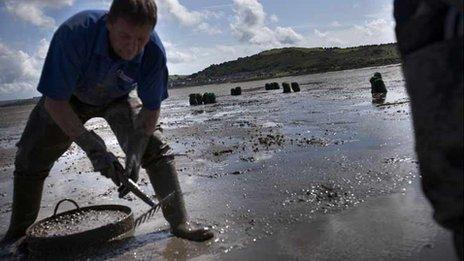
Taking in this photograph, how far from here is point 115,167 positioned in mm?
3629

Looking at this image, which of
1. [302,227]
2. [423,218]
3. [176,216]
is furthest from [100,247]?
[423,218]

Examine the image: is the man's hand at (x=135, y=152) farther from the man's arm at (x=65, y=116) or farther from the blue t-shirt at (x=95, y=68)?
the man's arm at (x=65, y=116)

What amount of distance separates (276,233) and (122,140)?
1465mm

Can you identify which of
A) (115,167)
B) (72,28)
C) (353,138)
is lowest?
(353,138)

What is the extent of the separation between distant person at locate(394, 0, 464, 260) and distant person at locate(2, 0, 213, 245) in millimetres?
2243

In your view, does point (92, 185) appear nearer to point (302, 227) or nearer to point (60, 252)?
point (60, 252)

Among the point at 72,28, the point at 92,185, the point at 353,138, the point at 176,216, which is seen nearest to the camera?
the point at 72,28

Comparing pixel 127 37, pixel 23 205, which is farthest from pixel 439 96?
pixel 23 205

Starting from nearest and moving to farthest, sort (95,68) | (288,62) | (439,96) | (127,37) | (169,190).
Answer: (439,96) → (127,37) → (95,68) → (169,190) → (288,62)

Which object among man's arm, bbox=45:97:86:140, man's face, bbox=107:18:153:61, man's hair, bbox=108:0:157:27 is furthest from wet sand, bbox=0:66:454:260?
man's hair, bbox=108:0:157:27

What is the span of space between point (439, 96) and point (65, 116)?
2.89m

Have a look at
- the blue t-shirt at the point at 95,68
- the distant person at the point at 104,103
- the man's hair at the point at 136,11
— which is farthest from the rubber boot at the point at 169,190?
the man's hair at the point at 136,11

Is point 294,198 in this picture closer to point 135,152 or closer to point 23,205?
point 135,152

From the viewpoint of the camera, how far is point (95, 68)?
3787 millimetres
